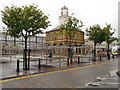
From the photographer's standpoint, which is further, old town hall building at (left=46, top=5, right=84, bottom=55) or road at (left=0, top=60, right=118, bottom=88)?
old town hall building at (left=46, top=5, right=84, bottom=55)

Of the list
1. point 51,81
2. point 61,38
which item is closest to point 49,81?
point 51,81

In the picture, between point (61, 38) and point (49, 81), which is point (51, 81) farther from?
point (61, 38)

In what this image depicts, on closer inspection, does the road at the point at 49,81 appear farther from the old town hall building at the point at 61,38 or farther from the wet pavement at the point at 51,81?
the old town hall building at the point at 61,38

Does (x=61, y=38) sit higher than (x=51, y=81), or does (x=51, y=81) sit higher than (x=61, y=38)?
(x=61, y=38)

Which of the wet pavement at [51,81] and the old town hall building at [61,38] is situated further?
the old town hall building at [61,38]

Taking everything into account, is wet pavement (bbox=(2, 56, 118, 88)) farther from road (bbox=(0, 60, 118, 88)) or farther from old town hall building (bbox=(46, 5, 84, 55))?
old town hall building (bbox=(46, 5, 84, 55))

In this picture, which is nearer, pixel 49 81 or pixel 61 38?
pixel 49 81

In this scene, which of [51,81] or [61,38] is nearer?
[51,81]

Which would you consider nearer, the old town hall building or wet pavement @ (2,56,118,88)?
wet pavement @ (2,56,118,88)

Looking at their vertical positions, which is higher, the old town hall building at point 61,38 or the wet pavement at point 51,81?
the old town hall building at point 61,38

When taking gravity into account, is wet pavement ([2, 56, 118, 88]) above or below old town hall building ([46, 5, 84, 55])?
below

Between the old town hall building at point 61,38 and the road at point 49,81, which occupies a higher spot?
the old town hall building at point 61,38

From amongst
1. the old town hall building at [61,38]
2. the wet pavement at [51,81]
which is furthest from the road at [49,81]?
the old town hall building at [61,38]

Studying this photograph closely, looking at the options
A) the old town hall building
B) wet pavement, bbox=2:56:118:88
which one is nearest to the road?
wet pavement, bbox=2:56:118:88
